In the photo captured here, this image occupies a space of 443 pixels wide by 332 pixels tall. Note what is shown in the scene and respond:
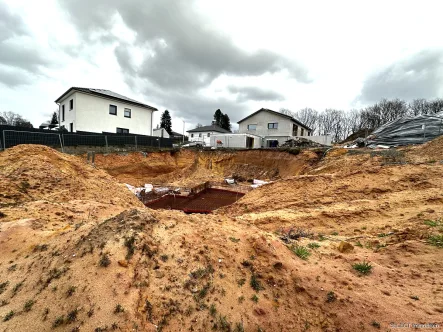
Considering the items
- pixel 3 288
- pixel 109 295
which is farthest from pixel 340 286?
pixel 3 288

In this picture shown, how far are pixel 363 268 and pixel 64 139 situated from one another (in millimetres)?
19878

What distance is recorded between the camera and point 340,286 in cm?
289

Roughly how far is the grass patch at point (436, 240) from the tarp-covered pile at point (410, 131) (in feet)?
51.6

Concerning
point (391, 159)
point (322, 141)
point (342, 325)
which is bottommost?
point (342, 325)

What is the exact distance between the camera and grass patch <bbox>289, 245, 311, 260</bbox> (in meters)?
3.63

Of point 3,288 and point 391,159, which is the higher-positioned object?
point 391,159

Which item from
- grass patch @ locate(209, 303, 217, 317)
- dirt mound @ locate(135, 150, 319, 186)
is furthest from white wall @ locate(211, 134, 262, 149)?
grass patch @ locate(209, 303, 217, 317)

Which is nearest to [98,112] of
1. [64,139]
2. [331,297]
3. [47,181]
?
[64,139]

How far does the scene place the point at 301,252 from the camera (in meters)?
3.71

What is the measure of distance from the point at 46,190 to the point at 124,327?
750 centimetres

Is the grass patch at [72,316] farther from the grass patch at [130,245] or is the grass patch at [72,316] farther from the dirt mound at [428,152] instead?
the dirt mound at [428,152]

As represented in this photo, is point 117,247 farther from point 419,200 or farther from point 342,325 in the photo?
point 419,200

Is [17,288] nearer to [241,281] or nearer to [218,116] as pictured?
[241,281]

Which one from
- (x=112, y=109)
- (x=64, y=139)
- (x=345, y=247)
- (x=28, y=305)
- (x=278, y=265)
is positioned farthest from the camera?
(x=112, y=109)
